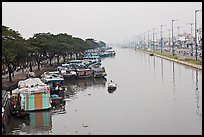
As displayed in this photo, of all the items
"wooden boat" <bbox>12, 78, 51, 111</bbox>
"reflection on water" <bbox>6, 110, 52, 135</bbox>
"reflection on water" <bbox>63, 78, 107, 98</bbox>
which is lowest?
"reflection on water" <bbox>6, 110, 52, 135</bbox>

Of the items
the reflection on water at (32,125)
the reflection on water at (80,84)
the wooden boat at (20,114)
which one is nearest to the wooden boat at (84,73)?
the reflection on water at (80,84)

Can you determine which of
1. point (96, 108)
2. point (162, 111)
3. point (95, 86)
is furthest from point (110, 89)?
point (162, 111)

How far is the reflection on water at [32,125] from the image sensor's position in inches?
452

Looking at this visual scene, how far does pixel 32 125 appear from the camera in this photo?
12227mm

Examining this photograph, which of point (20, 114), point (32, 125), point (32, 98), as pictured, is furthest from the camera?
point (32, 98)

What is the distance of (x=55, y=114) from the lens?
1394cm

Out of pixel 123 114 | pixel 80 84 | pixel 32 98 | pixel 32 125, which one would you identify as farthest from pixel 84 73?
pixel 32 125

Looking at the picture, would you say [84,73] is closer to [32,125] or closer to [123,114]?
[123,114]

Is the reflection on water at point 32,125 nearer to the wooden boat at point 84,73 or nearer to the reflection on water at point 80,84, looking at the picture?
the reflection on water at point 80,84

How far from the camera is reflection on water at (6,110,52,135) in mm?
11477

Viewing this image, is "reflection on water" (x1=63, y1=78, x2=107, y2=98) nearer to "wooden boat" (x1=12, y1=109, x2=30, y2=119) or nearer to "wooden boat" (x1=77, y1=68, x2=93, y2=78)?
"wooden boat" (x1=77, y1=68, x2=93, y2=78)

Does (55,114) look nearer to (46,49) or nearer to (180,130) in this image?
(180,130)

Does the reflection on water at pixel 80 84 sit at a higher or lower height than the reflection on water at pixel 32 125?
higher

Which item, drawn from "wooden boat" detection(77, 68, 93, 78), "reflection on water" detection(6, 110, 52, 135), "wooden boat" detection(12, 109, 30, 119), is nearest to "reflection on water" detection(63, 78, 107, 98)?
"wooden boat" detection(77, 68, 93, 78)
